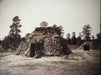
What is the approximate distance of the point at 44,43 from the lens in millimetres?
2416

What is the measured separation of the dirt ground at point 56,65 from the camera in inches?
84.4

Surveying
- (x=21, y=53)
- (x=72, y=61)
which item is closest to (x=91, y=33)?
(x=72, y=61)

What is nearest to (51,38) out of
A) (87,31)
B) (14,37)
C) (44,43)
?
(44,43)

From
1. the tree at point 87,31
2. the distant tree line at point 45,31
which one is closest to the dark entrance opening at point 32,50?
the distant tree line at point 45,31

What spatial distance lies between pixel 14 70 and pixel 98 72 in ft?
4.40

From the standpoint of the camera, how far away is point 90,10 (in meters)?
2.33

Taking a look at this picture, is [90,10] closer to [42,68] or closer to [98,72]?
[98,72]

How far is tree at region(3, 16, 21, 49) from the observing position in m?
2.59

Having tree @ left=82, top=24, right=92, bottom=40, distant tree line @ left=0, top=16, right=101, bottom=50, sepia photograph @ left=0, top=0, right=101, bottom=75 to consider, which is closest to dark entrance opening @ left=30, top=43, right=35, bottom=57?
sepia photograph @ left=0, top=0, right=101, bottom=75

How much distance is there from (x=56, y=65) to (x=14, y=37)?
927 mm

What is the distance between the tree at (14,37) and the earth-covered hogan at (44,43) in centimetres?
12

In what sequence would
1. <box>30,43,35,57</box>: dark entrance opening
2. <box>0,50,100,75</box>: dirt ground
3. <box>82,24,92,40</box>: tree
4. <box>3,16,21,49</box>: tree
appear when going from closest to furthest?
<box>0,50,100,75</box>: dirt ground
<box>82,24,92,40</box>: tree
<box>30,43,35,57</box>: dark entrance opening
<box>3,16,21,49</box>: tree

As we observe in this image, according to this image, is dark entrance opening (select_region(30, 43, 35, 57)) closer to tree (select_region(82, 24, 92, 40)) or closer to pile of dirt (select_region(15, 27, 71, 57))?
pile of dirt (select_region(15, 27, 71, 57))

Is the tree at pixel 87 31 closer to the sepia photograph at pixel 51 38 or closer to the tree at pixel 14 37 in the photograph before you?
the sepia photograph at pixel 51 38
